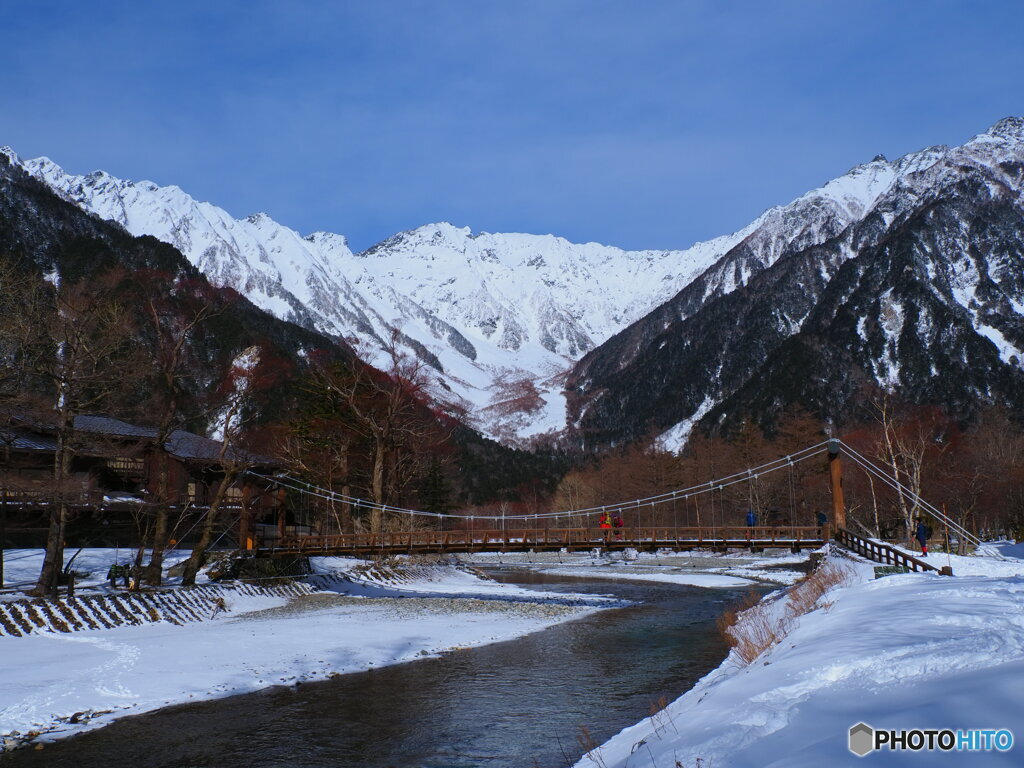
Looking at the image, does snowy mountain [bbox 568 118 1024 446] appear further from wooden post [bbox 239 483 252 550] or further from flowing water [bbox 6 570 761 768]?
flowing water [bbox 6 570 761 768]

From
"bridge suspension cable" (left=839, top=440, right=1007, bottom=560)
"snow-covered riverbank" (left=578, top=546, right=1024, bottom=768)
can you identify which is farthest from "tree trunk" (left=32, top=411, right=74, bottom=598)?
"bridge suspension cable" (left=839, top=440, right=1007, bottom=560)

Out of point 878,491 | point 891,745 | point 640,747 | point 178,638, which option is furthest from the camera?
point 878,491

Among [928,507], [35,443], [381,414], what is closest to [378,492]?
[381,414]

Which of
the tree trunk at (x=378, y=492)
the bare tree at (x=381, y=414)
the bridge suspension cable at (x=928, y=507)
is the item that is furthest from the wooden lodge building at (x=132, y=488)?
the bridge suspension cable at (x=928, y=507)

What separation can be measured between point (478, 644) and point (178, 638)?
7508 millimetres

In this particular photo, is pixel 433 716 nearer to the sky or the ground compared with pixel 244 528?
nearer to the ground

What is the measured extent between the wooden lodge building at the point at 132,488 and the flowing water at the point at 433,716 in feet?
39.8

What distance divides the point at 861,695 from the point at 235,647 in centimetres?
1583

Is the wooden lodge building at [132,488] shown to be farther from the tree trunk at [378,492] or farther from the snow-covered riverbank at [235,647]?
the tree trunk at [378,492]

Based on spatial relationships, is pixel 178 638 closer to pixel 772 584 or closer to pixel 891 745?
pixel 891 745

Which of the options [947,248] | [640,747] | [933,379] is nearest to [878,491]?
[640,747]

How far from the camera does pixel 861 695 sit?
702 cm

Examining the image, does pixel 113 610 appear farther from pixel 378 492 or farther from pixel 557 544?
pixel 557 544

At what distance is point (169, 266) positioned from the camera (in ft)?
327
